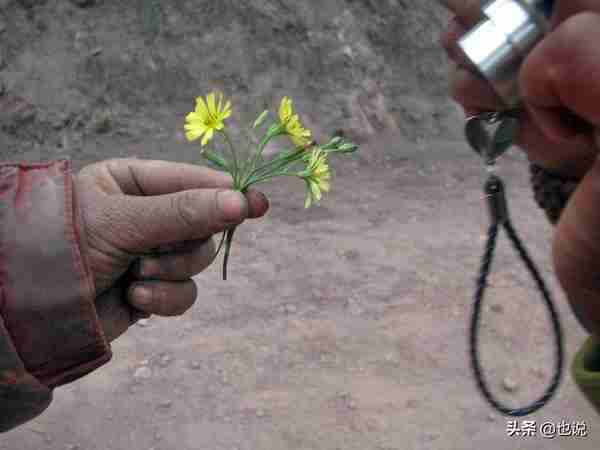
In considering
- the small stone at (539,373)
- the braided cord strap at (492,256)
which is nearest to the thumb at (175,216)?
the braided cord strap at (492,256)

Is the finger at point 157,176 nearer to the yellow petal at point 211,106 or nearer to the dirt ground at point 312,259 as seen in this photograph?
the yellow petal at point 211,106

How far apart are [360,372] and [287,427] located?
0.55 m

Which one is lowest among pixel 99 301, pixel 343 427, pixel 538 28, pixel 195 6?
pixel 343 427

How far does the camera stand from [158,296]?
6.86 ft

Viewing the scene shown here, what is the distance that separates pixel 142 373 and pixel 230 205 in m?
1.86

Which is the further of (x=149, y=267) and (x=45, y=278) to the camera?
(x=149, y=267)

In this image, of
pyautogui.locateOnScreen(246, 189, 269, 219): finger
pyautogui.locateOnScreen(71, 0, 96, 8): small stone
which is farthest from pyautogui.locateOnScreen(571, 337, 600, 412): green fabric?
pyautogui.locateOnScreen(71, 0, 96, 8): small stone

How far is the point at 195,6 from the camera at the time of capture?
6.93m

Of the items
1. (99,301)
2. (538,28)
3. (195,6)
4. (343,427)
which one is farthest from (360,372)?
(195,6)

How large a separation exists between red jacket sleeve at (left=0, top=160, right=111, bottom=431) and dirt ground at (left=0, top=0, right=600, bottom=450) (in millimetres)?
1305

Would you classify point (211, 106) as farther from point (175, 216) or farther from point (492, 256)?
point (492, 256)

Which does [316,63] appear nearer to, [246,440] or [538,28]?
[246,440]

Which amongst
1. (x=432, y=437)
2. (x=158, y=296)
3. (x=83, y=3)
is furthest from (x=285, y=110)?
(x=83, y=3)

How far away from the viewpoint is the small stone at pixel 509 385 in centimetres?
329
